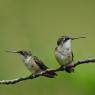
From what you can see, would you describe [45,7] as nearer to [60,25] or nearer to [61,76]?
[60,25]

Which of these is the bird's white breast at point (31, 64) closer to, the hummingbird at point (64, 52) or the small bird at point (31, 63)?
the small bird at point (31, 63)

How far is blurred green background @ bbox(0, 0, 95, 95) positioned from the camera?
5.36m

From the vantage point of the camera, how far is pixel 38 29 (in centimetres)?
597

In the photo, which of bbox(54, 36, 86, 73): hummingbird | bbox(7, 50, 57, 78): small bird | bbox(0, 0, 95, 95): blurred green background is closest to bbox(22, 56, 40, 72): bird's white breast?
bbox(7, 50, 57, 78): small bird

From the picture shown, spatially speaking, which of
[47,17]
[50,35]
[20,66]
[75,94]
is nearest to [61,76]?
[75,94]

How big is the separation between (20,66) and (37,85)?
715 mm

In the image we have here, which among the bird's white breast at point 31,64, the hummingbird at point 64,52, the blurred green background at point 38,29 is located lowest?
the blurred green background at point 38,29

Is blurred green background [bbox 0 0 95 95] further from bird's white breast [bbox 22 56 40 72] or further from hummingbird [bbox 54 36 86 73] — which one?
hummingbird [bbox 54 36 86 73]

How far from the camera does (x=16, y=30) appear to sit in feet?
19.6

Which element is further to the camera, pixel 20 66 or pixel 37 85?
pixel 20 66

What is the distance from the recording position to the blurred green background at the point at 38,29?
211 inches

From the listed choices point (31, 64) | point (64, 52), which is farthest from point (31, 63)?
point (64, 52)

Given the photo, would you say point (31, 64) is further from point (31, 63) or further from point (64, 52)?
point (64, 52)

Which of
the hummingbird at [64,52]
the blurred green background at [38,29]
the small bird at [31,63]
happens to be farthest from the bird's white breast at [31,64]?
the blurred green background at [38,29]
